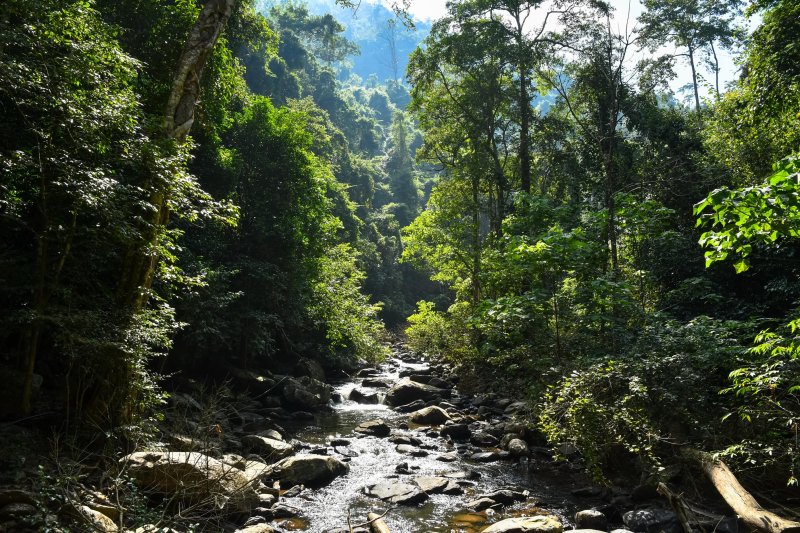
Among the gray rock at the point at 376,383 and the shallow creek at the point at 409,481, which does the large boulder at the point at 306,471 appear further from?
the gray rock at the point at 376,383

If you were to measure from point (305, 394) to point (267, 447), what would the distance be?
478 cm

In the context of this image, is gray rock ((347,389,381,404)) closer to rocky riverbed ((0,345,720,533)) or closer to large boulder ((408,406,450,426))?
rocky riverbed ((0,345,720,533))

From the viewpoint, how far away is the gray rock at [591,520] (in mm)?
6246

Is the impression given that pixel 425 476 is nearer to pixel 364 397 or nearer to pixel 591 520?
pixel 591 520

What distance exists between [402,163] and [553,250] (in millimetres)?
49816

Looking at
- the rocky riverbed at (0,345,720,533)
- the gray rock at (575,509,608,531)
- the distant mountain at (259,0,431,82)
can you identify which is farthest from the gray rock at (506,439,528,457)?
the distant mountain at (259,0,431,82)

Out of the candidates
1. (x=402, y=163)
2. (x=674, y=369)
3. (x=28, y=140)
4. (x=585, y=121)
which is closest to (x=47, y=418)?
(x=28, y=140)

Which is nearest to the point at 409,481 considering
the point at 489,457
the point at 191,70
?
the point at 489,457

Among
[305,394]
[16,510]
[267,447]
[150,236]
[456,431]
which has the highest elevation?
[150,236]

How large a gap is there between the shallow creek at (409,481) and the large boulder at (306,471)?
20cm

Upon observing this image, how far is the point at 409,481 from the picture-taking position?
26.8 feet

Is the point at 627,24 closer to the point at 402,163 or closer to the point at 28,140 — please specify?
the point at 28,140

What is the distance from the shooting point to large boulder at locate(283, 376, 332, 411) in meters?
13.6

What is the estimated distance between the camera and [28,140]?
5672 mm
